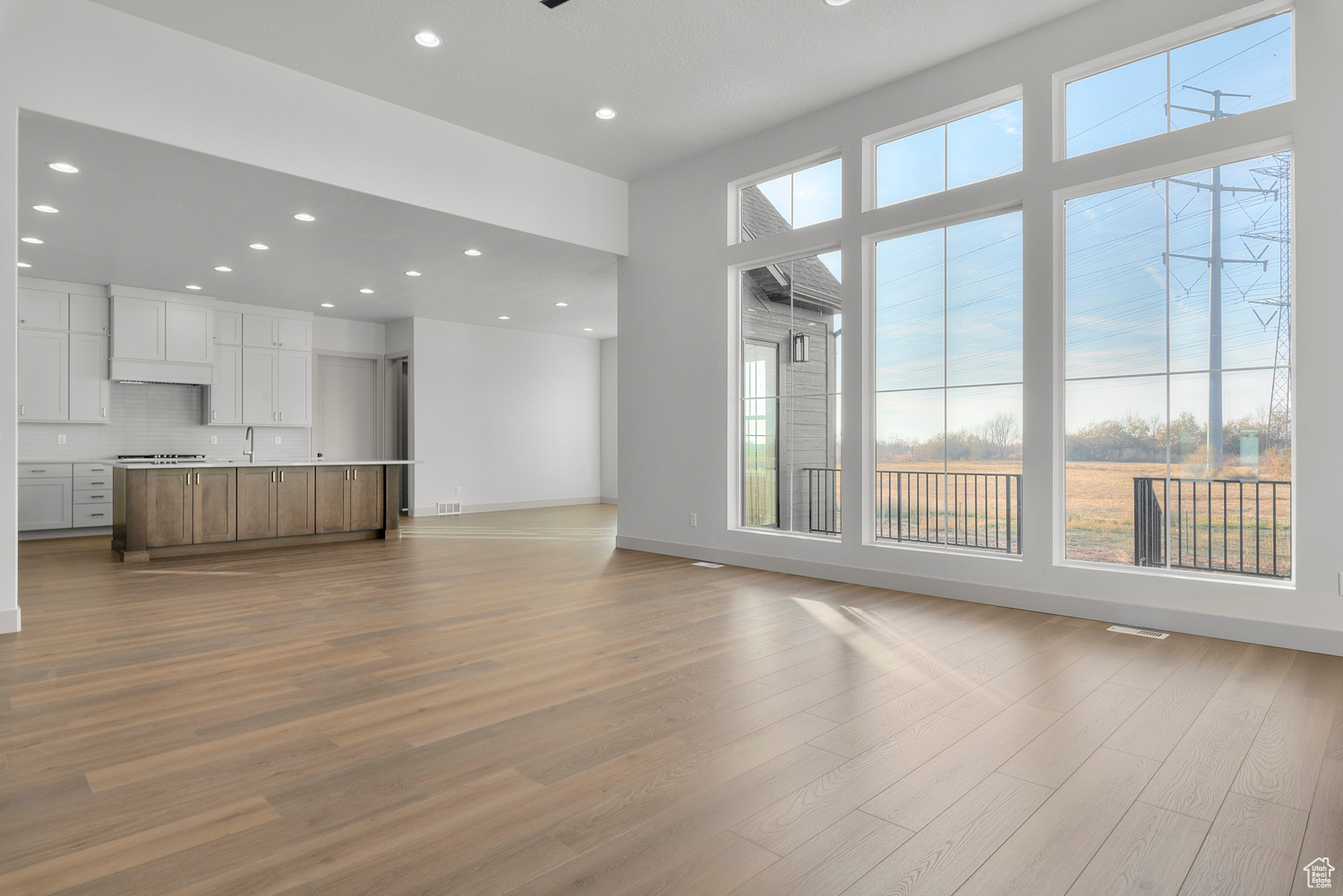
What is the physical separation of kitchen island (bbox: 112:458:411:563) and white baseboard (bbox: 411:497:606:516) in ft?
8.22

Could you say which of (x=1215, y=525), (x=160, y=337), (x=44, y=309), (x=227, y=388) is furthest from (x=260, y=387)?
(x=1215, y=525)

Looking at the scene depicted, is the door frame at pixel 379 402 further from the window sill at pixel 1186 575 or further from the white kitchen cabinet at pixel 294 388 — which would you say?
the window sill at pixel 1186 575

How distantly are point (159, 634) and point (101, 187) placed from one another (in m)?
3.42

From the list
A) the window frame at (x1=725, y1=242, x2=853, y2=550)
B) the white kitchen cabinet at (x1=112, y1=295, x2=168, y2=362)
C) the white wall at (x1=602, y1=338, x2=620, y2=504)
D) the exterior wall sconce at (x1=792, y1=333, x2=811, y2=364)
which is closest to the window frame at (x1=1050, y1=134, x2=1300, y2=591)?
the exterior wall sconce at (x1=792, y1=333, x2=811, y2=364)

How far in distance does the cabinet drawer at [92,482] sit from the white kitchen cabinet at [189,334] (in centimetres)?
153

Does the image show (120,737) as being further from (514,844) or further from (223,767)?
(514,844)

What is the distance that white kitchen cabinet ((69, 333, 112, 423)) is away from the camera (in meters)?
8.28

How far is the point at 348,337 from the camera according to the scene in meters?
10.9

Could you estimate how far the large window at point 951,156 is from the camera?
4750 millimetres

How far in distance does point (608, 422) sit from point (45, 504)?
7.53m

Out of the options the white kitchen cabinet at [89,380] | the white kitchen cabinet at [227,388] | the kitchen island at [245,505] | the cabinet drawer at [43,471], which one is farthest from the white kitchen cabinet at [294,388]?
the kitchen island at [245,505]

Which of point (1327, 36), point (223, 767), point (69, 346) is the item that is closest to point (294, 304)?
point (69, 346)

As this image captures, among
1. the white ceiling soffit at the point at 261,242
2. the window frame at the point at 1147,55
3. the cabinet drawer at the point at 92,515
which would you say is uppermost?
the window frame at the point at 1147,55

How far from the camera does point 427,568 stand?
240 inches
